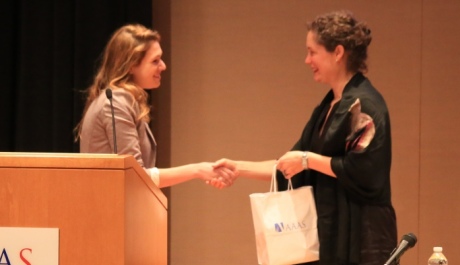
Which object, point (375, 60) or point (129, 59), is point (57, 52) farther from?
point (375, 60)

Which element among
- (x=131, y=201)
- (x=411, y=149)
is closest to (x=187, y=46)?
(x=411, y=149)

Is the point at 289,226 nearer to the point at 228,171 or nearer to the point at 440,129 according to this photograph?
the point at 228,171

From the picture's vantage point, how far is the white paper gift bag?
2691 millimetres

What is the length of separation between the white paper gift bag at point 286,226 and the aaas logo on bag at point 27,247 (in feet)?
4.02

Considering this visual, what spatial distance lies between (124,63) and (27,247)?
1.64m

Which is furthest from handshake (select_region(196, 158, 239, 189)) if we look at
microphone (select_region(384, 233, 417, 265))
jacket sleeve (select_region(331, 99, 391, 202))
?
microphone (select_region(384, 233, 417, 265))

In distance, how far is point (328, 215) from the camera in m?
2.73

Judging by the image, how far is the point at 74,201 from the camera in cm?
161

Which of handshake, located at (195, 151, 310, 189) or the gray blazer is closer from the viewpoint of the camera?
the gray blazer

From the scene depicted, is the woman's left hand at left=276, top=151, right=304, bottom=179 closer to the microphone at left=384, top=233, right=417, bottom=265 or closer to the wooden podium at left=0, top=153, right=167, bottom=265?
the microphone at left=384, top=233, right=417, bottom=265

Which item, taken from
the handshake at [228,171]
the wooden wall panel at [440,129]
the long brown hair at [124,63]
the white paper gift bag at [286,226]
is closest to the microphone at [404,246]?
the white paper gift bag at [286,226]

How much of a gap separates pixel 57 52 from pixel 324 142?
2563 mm

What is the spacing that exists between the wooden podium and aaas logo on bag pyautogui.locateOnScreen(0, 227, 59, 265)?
0.01 metres

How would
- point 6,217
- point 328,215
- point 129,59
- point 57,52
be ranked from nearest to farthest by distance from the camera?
point 6,217
point 328,215
point 129,59
point 57,52
